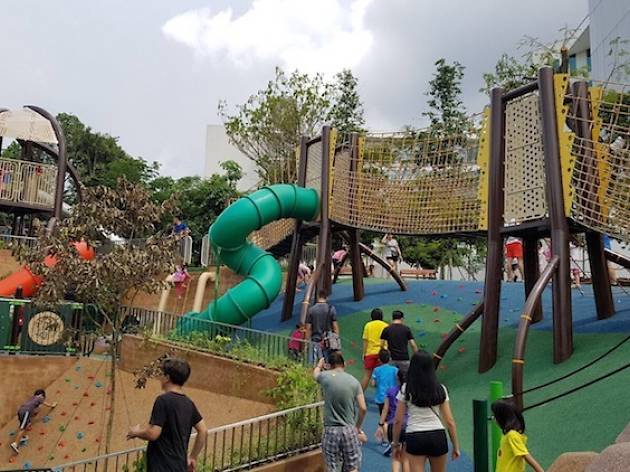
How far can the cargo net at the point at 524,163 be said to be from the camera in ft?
33.0

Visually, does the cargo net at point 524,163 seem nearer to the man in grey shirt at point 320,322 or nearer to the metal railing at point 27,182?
the man in grey shirt at point 320,322

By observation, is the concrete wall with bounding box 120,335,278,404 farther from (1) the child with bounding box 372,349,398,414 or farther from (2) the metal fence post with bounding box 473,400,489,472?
(2) the metal fence post with bounding box 473,400,489,472

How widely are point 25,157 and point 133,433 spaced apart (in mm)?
20816

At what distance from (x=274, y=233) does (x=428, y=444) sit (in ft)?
43.7

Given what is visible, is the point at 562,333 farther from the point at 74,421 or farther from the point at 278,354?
the point at 74,421

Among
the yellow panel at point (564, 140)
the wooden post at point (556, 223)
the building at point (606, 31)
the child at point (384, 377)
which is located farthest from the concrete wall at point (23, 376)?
the building at point (606, 31)

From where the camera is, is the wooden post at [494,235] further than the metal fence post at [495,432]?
Yes

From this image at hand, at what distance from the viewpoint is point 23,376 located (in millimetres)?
12680

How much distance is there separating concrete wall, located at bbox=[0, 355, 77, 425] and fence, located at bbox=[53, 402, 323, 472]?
5.99 metres

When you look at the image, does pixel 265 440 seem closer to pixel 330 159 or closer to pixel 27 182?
pixel 330 159

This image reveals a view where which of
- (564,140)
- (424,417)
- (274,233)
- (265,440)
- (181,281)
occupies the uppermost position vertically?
(564,140)

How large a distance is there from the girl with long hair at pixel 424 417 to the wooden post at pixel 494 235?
5277mm

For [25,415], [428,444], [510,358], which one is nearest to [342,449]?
[428,444]

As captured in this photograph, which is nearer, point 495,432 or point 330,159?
point 495,432
